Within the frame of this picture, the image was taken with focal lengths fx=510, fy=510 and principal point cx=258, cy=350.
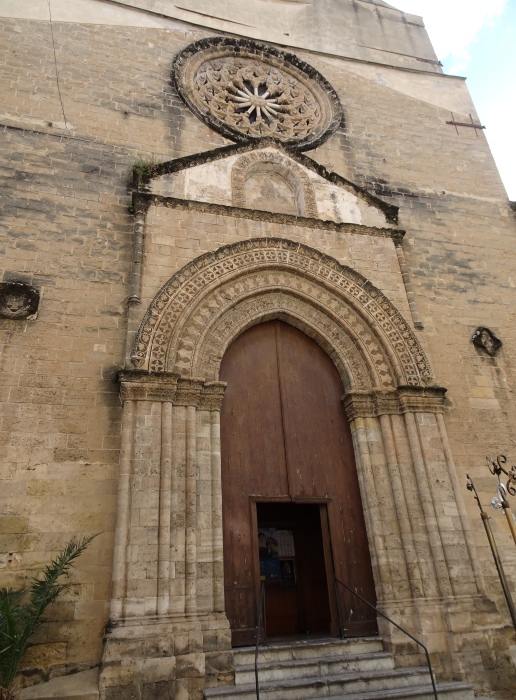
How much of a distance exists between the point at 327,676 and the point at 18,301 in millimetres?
5560

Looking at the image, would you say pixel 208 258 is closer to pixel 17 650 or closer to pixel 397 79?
pixel 17 650

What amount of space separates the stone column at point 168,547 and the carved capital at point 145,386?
0.01 m

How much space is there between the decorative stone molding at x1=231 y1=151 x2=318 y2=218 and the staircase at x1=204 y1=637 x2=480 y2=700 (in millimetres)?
6060

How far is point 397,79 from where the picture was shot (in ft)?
38.2

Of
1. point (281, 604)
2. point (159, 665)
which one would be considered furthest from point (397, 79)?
point (159, 665)

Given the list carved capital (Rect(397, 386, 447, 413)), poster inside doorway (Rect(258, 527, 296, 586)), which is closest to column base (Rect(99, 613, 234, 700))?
poster inside doorway (Rect(258, 527, 296, 586))

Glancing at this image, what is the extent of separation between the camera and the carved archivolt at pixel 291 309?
22.2 feet

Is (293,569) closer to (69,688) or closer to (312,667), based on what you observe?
(312,667)

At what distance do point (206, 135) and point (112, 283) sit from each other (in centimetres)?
378

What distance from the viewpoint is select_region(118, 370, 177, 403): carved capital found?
6.02 m

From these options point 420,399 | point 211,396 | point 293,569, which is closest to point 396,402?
point 420,399

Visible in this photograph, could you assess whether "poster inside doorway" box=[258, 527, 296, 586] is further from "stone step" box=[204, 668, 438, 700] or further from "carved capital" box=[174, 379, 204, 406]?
"carved capital" box=[174, 379, 204, 406]

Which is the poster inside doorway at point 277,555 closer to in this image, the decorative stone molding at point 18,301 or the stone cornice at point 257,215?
the decorative stone molding at point 18,301

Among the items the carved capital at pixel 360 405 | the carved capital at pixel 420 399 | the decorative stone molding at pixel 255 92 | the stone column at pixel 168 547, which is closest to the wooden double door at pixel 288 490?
the carved capital at pixel 360 405
